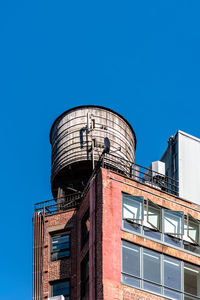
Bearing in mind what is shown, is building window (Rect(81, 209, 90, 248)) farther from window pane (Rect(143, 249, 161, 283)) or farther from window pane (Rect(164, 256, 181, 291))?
window pane (Rect(164, 256, 181, 291))

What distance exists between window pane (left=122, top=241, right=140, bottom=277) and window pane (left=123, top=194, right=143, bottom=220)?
157cm

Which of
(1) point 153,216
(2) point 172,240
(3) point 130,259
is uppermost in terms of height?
(1) point 153,216

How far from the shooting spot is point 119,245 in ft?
125

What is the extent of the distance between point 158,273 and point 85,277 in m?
3.81

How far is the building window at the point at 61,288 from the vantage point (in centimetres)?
4186

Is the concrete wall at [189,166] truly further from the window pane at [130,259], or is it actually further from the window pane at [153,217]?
the window pane at [130,259]

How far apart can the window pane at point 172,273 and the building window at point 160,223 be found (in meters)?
1.00

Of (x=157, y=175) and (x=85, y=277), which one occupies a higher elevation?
(x=157, y=175)

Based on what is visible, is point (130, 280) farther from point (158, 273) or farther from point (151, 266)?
point (158, 273)

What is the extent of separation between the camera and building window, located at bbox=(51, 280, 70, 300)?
41862 millimetres

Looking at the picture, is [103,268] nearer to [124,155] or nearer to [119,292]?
[119,292]

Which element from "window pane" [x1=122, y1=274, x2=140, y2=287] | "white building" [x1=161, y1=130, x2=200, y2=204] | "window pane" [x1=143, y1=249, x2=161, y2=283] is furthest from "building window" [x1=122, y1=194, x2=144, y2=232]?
"white building" [x1=161, y1=130, x2=200, y2=204]

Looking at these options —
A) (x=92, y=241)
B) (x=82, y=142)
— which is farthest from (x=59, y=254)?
(x=82, y=142)

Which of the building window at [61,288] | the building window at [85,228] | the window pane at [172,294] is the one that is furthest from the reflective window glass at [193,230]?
the building window at [61,288]
